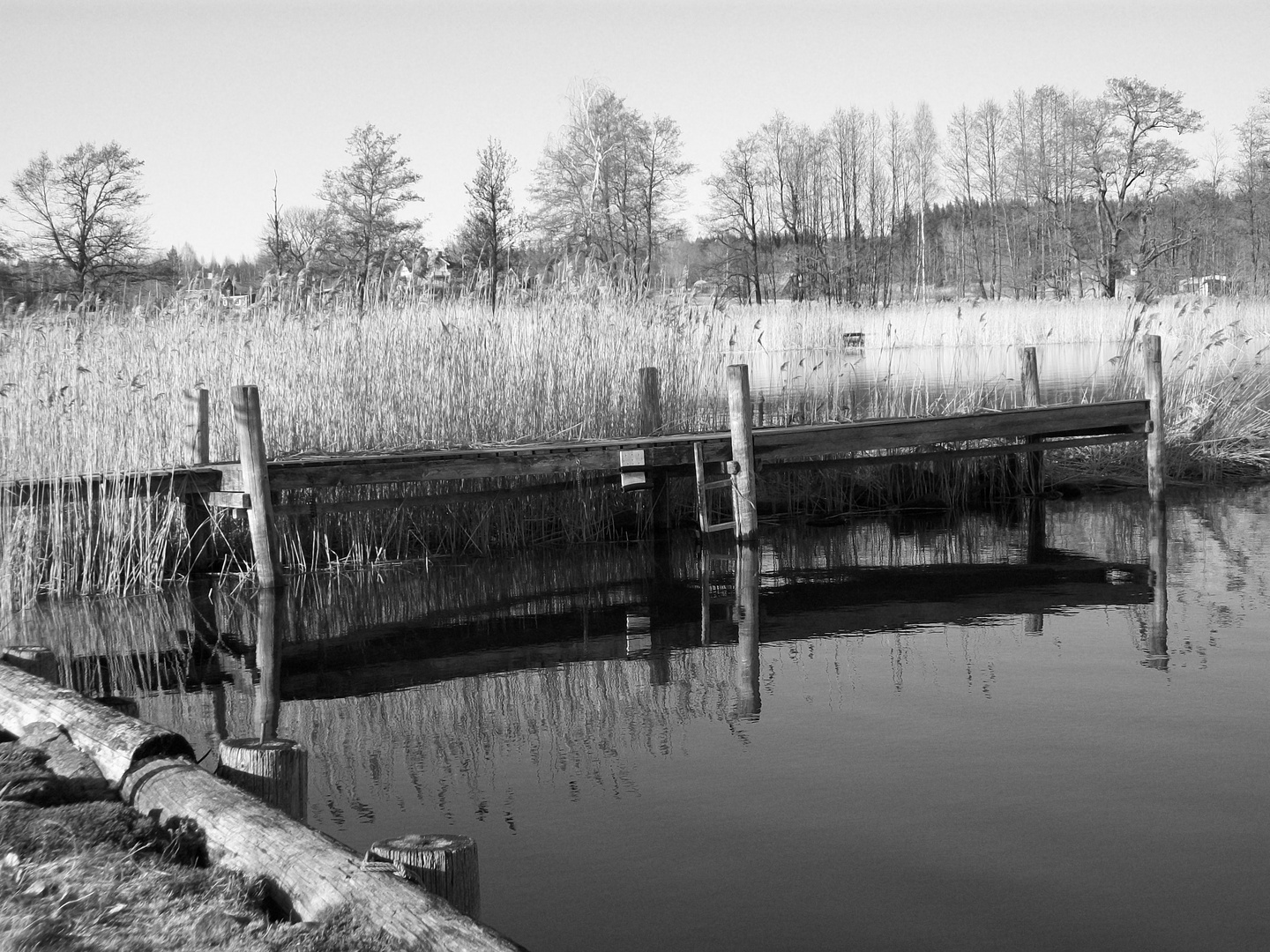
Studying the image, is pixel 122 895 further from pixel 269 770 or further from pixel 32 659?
pixel 32 659

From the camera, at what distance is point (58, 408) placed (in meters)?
7.77

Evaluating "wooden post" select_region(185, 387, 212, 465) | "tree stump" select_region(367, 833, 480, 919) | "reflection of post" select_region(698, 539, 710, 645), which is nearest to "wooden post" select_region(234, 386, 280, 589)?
"wooden post" select_region(185, 387, 212, 465)

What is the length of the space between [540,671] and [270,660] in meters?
1.43

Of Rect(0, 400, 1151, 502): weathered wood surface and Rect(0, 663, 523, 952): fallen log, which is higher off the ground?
Rect(0, 400, 1151, 502): weathered wood surface

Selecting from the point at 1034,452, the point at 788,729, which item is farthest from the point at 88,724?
the point at 1034,452

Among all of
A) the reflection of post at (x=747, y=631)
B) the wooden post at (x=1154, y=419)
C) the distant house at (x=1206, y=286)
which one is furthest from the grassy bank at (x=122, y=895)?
the distant house at (x=1206, y=286)

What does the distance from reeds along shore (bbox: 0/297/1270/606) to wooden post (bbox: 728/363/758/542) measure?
3.65 ft

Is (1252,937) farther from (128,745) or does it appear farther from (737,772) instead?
(128,745)

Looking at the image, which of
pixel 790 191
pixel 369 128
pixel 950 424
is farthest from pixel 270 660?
pixel 790 191

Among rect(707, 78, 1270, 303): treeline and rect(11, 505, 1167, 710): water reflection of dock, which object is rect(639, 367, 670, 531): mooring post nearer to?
rect(11, 505, 1167, 710): water reflection of dock

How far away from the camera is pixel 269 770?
3186 mm

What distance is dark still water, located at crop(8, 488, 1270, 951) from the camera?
10.5 feet

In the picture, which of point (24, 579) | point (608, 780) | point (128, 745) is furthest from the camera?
point (24, 579)

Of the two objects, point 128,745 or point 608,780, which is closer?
point 128,745
